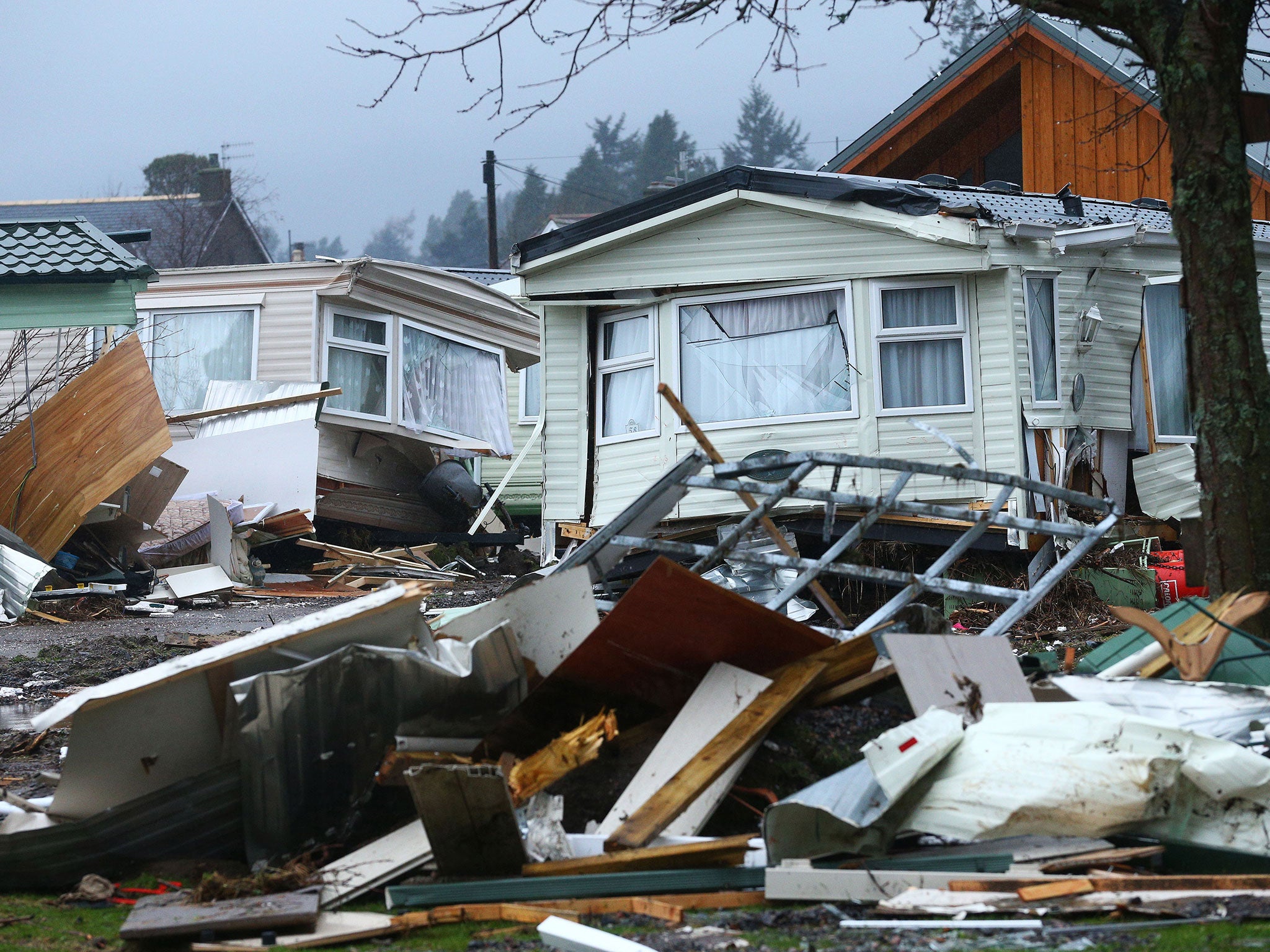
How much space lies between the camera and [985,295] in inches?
440

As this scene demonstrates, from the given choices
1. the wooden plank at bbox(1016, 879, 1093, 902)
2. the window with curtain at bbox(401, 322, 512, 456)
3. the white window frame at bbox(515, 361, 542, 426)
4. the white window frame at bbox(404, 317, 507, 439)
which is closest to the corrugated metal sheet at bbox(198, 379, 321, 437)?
the white window frame at bbox(404, 317, 507, 439)

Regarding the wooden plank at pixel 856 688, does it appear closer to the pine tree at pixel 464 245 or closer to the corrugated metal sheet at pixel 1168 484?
the corrugated metal sheet at pixel 1168 484

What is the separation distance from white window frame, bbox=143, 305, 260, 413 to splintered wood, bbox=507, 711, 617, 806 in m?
12.2

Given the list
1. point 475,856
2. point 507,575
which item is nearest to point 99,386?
point 507,575

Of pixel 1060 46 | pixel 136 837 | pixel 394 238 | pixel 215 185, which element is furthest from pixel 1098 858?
pixel 394 238

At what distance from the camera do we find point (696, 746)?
460 cm

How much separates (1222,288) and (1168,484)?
6.21 m

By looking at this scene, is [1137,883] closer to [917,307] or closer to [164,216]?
[917,307]

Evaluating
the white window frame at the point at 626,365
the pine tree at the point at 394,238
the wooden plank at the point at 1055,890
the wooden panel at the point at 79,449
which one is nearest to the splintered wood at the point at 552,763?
the wooden plank at the point at 1055,890

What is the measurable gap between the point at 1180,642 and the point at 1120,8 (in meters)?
2.88

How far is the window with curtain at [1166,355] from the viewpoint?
11.8 meters

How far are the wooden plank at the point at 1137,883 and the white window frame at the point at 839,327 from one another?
782 centimetres

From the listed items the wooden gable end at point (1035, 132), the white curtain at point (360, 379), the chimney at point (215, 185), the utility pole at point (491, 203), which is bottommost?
the white curtain at point (360, 379)

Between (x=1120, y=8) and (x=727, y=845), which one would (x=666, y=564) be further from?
(x=1120, y=8)
